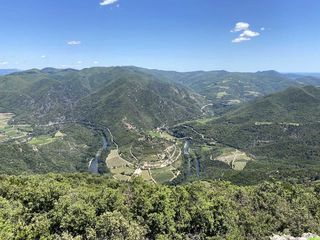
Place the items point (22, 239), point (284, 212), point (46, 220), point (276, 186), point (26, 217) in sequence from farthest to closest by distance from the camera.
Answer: point (276, 186) → point (284, 212) → point (26, 217) → point (46, 220) → point (22, 239)

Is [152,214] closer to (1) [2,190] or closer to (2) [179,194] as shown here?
(2) [179,194]

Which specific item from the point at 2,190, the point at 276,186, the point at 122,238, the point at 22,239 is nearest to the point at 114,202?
the point at 122,238

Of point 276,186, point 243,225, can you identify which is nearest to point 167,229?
point 243,225

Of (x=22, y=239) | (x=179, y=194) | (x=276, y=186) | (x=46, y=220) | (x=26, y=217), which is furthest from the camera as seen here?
(x=276, y=186)

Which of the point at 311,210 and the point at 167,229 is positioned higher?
the point at 167,229

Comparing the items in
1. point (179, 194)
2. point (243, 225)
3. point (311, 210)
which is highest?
point (179, 194)

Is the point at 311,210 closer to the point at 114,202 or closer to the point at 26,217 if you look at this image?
the point at 114,202

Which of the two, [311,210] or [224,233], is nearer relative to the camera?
[224,233]
